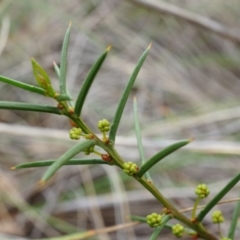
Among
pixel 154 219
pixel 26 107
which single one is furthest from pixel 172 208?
pixel 26 107

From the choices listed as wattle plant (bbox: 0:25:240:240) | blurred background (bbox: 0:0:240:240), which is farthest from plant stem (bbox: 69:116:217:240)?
blurred background (bbox: 0:0:240:240)

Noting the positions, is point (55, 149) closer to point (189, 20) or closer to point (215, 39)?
point (189, 20)

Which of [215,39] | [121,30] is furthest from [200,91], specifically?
[121,30]

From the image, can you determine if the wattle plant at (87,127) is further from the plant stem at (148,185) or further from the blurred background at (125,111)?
the blurred background at (125,111)

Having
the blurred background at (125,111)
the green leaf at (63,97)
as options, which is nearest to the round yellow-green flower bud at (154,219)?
the green leaf at (63,97)

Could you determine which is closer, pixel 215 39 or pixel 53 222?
pixel 53 222
